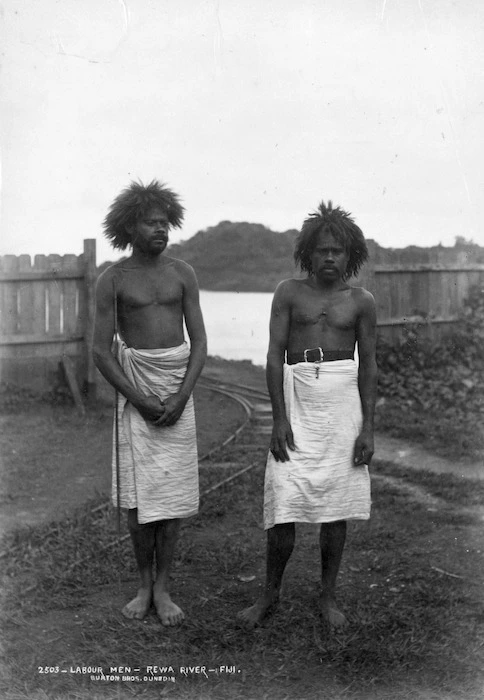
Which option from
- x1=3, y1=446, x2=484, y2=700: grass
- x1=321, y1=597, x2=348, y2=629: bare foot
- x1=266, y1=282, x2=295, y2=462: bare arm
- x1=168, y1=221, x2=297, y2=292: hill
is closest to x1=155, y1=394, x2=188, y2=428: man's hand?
x1=266, y1=282, x2=295, y2=462: bare arm

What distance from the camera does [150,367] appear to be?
3557 mm

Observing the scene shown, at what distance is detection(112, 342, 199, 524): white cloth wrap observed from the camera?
11.7 feet

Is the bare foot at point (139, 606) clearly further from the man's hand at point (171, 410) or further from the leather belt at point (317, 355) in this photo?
the leather belt at point (317, 355)

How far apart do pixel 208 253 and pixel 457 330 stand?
3231 mm

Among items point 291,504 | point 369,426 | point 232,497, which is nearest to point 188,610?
point 291,504

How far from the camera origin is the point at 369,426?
350 cm

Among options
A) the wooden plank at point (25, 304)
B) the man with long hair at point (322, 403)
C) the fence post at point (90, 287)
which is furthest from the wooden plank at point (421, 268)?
the man with long hair at point (322, 403)

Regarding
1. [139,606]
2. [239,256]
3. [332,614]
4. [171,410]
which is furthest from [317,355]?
[239,256]

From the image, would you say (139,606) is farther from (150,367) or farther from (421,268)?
(421,268)

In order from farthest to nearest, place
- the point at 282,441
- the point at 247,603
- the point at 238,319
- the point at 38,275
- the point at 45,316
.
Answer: the point at 238,319 → the point at 45,316 → the point at 38,275 → the point at 247,603 → the point at 282,441

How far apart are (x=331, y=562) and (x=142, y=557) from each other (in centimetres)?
92

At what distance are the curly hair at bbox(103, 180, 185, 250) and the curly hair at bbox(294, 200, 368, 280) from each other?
0.62 m

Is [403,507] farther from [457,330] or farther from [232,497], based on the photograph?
[457,330]

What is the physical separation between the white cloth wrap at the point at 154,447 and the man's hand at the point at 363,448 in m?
0.82
